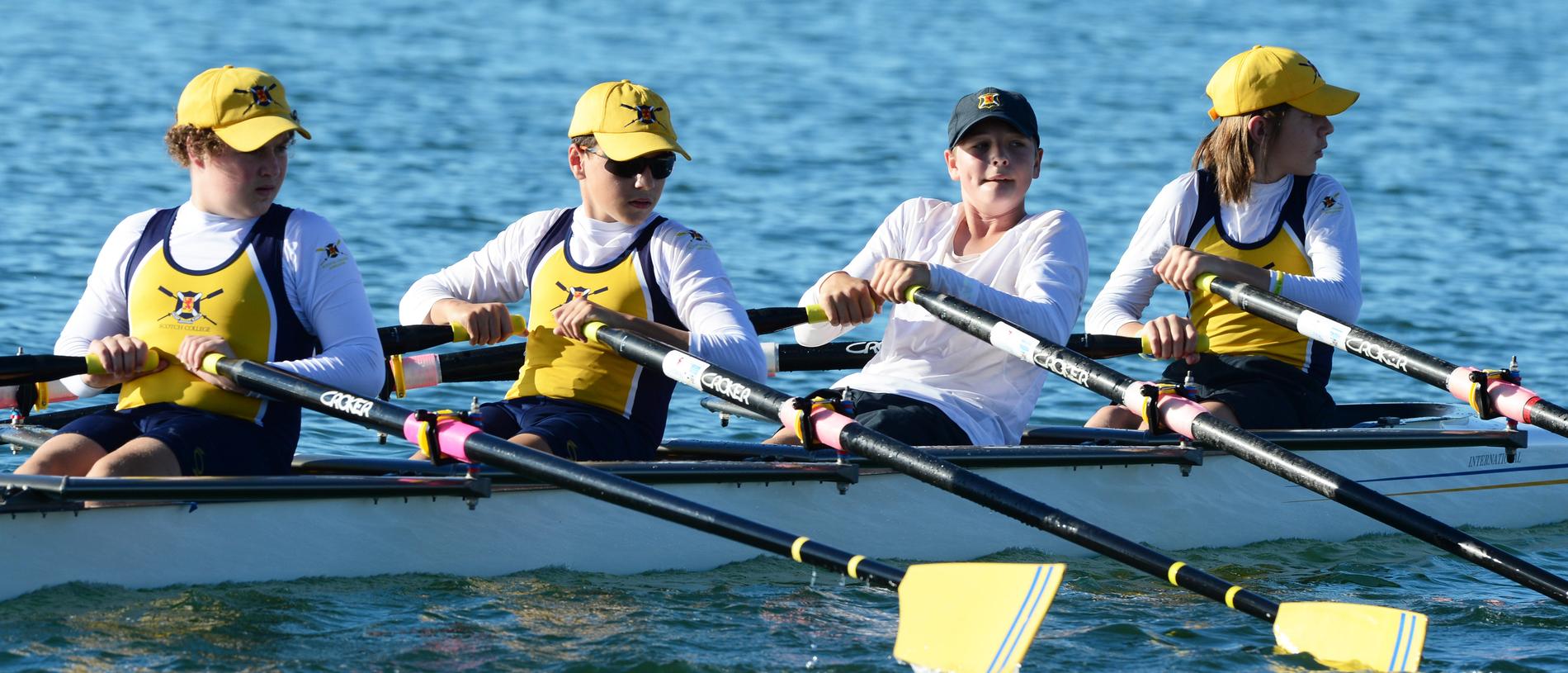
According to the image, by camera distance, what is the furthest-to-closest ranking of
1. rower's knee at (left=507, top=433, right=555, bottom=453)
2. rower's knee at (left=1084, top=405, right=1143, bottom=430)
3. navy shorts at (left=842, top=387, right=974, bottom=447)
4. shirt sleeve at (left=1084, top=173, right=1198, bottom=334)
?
rower's knee at (left=1084, top=405, right=1143, bottom=430) → shirt sleeve at (left=1084, top=173, right=1198, bottom=334) → navy shorts at (left=842, top=387, right=974, bottom=447) → rower's knee at (left=507, top=433, right=555, bottom=453)

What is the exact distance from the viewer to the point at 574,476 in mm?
5172

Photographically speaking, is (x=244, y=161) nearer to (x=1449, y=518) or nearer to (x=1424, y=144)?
(x=1449, y=518)

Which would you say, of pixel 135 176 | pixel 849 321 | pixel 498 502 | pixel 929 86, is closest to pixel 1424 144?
pixel 929 86

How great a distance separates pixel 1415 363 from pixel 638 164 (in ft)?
8.97

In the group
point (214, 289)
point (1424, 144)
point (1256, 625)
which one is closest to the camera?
point (214, 289)

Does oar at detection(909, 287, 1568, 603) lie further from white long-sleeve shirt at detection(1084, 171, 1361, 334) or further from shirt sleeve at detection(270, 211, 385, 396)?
shirt sleeve at detection(270, 211, 385, 396)

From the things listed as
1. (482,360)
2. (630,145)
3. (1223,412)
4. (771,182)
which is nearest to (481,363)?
(482,360)

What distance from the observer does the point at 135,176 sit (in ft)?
48.5

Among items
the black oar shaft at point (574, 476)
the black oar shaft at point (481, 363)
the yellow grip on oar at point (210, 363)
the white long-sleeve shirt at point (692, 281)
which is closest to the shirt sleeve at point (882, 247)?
the white long-sleeve shirt at point (692, 281)

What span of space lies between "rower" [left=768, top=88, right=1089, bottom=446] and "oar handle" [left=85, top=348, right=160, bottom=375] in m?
2.15

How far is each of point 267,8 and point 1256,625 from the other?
21.8 metres

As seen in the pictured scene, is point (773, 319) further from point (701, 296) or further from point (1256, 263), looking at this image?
point (1256, 263)

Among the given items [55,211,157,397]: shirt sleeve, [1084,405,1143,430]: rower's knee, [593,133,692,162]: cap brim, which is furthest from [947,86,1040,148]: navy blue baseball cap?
[55,211,157,397]: shirt sleeve

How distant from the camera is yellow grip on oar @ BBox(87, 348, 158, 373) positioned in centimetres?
527
